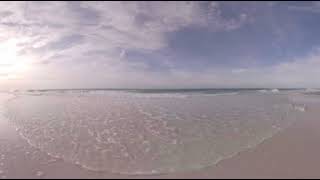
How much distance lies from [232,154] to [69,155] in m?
3.48

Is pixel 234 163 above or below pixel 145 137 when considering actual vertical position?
below

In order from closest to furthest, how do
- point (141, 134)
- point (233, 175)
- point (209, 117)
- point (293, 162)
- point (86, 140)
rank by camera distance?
point (233, 175) < point (293, 162) < point (86, 140) < point (141, 134) < point (209, 117)

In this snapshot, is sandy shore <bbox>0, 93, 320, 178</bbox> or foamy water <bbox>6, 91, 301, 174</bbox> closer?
sandy shore <bbox>0, 93, 320, 178</bbox>

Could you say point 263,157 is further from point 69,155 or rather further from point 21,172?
point 21,172

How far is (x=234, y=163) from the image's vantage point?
6.42m

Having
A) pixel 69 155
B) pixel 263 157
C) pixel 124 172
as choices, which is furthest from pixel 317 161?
pixel 69 155

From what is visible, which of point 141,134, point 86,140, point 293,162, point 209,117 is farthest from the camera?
point 209,117

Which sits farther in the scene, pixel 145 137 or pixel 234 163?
pixel 145 137

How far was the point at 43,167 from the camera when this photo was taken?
6016mm

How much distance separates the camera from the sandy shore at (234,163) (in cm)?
572

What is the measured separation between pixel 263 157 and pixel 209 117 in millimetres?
5297

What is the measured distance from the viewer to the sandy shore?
572 cm

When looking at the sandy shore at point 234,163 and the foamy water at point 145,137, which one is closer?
the sandy shore at point 234,163

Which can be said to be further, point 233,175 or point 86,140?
point 86,140
